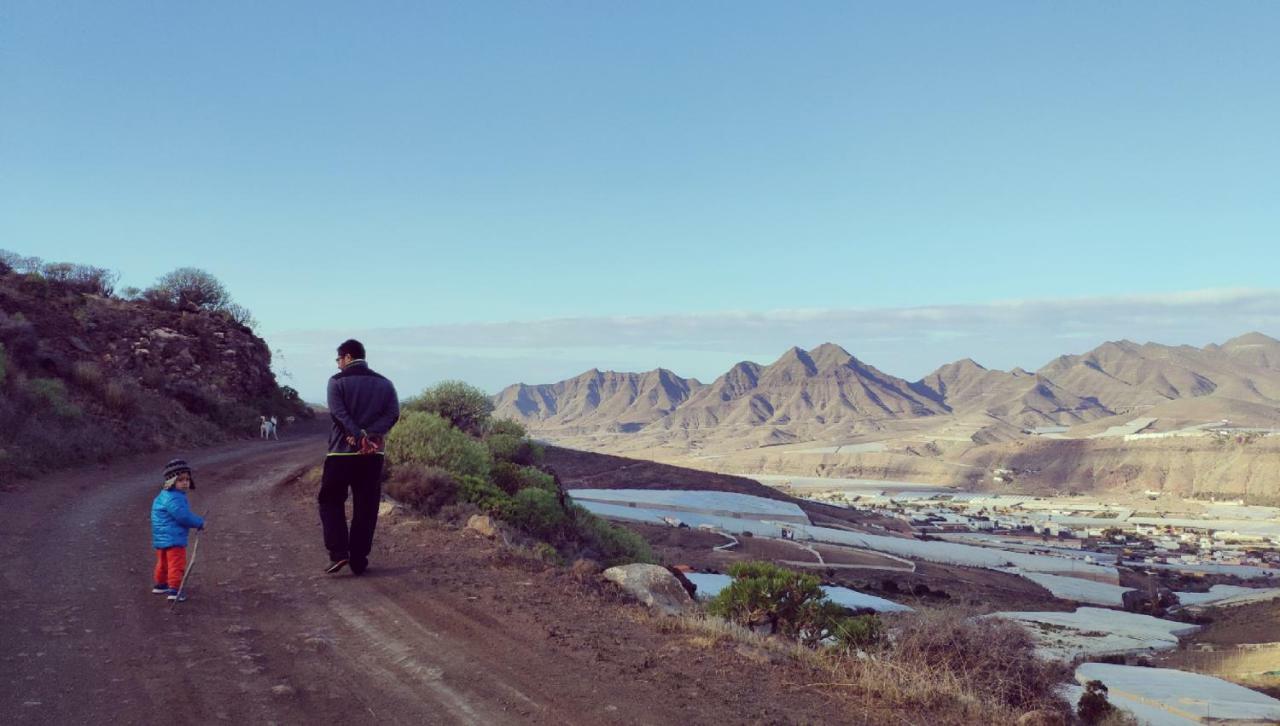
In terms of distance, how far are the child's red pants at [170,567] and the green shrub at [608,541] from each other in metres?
8.77

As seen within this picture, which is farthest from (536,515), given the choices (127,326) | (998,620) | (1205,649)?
(1205,649)

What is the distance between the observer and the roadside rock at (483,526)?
34.8 ft

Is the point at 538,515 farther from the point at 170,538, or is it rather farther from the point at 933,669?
the point at 933,669

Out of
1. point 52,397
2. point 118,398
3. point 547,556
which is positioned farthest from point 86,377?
point 547,556

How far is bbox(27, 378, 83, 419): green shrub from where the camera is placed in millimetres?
→ 16203

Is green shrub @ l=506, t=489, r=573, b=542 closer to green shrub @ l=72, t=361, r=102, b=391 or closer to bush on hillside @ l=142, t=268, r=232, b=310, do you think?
green shrub @ l=72, t=361, r=102, b=391

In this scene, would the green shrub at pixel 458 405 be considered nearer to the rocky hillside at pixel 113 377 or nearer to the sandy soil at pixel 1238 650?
the rocky hillside at pixel 113 377

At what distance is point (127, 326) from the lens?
85.9 ft

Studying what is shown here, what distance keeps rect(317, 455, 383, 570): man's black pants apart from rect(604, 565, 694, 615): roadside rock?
2.76 m

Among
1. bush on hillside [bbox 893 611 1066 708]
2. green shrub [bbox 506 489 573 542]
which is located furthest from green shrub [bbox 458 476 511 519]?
bush on hillside [bbox 893 611 1066 708]

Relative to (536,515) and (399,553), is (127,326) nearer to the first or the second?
(536,515)

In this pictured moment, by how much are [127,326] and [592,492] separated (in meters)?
23.4

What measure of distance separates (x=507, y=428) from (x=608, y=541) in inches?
229

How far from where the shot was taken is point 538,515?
47.0 ft
